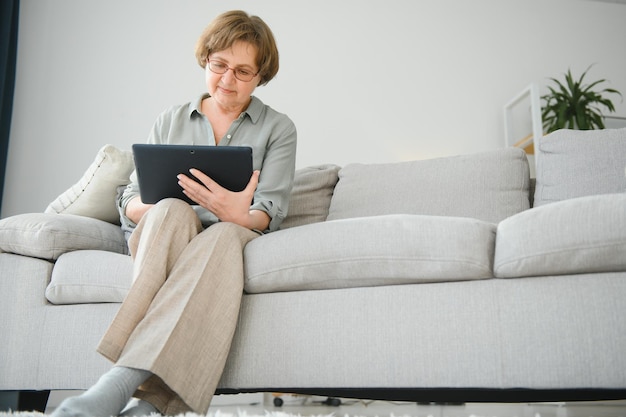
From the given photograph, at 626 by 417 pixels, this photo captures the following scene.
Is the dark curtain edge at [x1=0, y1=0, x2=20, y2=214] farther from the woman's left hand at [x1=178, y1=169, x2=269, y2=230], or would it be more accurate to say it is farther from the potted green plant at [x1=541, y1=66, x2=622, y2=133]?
the potted green plant at [x1=541, y1=66, x2=622, y2=133]

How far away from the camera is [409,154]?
379cm

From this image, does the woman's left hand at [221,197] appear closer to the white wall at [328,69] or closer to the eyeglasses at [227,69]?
the eyeglasses at [227,69]

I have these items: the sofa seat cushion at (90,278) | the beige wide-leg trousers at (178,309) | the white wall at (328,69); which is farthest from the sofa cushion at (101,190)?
the white wall at (328,69)

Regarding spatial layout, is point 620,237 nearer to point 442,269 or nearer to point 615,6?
point 442,269

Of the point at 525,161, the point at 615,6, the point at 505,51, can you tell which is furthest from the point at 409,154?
the point at 615,6

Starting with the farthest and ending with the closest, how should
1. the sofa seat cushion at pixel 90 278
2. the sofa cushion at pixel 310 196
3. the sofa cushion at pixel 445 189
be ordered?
the sofa cushion at pixel 310 196
the sofa cushion at pixel 445 189
the sofa seat cushion at pixel 90 278

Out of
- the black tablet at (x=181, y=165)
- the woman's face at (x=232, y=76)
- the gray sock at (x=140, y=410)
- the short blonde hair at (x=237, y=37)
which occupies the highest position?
the short blonde hair at (x=237, y=37)

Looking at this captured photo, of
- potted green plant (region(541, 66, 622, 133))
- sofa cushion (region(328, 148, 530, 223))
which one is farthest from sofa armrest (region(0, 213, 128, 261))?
potted green plant (region(541, 66, 622, 133))

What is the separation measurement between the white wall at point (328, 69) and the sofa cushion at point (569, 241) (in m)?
2.42

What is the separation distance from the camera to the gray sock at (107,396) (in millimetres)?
995

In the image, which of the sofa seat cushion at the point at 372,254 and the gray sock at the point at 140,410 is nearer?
the gray sock at the point at 140,410

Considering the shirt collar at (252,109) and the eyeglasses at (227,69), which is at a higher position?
the eyeglasses at (227,69)

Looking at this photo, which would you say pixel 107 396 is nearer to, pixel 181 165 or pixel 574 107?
pixel 181 165

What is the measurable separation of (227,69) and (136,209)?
0.49 m
